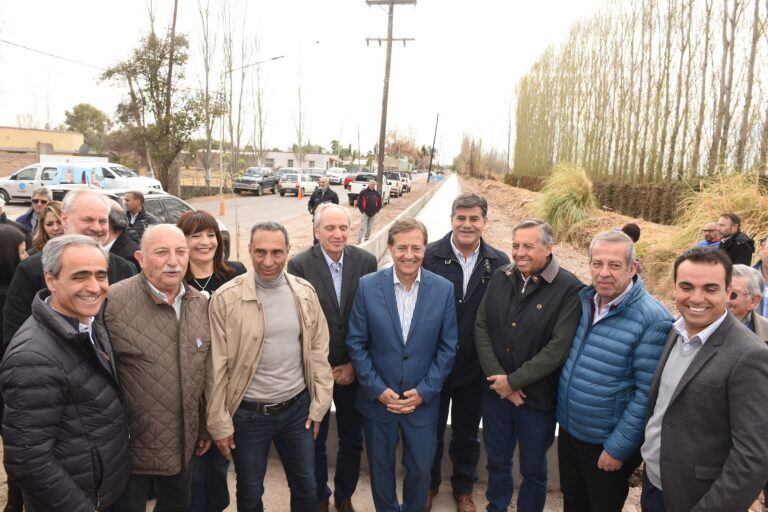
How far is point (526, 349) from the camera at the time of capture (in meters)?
2.76

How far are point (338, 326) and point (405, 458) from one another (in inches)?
37.3

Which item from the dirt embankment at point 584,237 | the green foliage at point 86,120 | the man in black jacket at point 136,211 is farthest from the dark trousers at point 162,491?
the green foliage at point 86,120

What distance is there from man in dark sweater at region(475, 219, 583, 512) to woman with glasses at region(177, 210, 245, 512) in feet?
5.67

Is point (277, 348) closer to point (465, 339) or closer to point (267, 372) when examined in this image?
point (267, 372)

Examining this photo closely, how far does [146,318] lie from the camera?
2.22 m

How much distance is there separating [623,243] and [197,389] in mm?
2375

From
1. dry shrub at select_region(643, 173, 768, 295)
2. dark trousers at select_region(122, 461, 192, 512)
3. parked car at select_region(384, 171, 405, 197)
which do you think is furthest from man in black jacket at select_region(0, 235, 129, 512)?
parked car at select_region(384, 171, 405, 197)

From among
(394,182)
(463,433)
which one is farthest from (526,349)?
(394,182)

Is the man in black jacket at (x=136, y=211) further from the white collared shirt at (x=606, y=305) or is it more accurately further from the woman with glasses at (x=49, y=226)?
the white collared shirt at (x=606, y=305)

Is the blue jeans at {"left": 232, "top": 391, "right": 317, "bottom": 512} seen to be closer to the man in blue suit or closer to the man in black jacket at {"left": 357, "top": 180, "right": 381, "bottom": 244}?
the man in blue suit

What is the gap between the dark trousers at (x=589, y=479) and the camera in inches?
98.1

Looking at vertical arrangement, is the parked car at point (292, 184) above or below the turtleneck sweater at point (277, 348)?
above

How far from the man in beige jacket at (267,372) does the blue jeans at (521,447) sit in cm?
112

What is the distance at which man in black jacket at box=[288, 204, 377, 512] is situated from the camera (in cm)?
309
